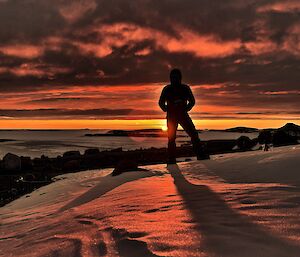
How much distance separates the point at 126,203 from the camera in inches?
174

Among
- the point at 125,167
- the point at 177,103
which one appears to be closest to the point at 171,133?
the point at 177,103

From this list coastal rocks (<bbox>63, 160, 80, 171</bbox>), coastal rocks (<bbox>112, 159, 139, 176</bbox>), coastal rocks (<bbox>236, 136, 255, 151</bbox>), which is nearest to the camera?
coastal rocks (<bbox>112, 159, 139, 176</bbox>)

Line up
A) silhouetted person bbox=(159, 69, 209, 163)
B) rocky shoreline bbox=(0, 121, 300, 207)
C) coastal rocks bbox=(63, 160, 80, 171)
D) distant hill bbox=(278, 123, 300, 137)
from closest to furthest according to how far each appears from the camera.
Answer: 1. silhouetted person bbox=(159, 69, 209, 163)
2. rocky shoreline bbox=(0, 121, 300, 207)
3. coastal rocks bbox=(63, 160, 80, 171)
4. distant hill bbox=(278, 123, 300, 137)

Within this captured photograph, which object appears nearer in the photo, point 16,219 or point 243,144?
point 16,219

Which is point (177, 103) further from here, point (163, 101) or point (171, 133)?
point (171, 133)

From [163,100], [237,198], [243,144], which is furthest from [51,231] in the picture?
[243,144]

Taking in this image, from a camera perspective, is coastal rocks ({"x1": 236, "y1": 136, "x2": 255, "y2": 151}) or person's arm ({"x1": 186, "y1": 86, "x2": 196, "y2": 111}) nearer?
person's arm ({"x1": 186, "y1": 86, "x2": 196, "y2": 111})

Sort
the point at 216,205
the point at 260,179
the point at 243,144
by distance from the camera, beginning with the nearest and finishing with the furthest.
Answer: the point at 216,205 → the point at 260,179 → the point at 243,144

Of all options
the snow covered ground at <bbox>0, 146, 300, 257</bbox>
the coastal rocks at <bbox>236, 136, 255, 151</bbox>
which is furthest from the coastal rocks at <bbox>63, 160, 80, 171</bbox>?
the coastal rocks at <bbox>236, 136, 255, 151</bbox>

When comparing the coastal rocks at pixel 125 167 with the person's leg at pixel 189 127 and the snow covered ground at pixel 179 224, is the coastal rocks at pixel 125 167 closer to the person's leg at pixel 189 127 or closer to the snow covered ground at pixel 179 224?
the person's leg at pixel 189 127

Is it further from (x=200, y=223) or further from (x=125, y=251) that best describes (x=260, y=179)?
(x=125, y=251)

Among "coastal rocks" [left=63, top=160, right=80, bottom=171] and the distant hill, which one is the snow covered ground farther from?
the distant hill

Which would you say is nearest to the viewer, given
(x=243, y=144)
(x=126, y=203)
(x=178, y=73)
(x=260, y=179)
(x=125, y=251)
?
(x=125, y=251)

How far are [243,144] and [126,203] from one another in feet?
55.4
